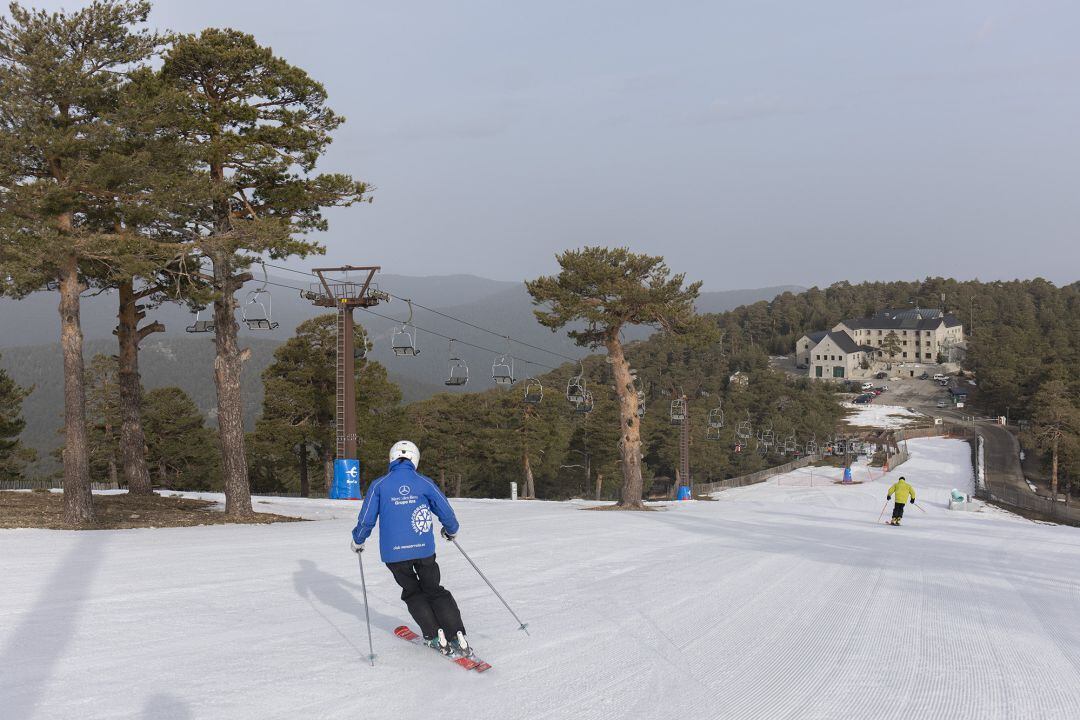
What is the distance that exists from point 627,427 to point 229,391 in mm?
14113

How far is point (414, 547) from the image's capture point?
6.18m

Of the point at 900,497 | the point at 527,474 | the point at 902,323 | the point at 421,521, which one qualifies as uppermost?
the point at 902,323

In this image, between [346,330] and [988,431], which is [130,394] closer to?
[346,330]

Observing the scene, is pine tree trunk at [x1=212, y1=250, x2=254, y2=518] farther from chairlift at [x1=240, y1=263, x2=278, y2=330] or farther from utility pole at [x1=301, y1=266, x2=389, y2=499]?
utility pole at [x1=301, y1=266, x2=389, y2=499]

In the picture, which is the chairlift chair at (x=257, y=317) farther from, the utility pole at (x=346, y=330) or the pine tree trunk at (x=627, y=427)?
the pine tree trunk at (x=627, y=427)

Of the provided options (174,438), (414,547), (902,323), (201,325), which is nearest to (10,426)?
(174,438)

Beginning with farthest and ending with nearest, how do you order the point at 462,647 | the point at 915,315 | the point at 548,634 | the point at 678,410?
1. the point at 915,315
2. the point at 678,410
3. the point at 548,634
4. the point at 462,647

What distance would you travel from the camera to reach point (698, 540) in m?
15.7

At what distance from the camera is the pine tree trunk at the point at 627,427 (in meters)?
27.2

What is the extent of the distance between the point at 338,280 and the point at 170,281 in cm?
524

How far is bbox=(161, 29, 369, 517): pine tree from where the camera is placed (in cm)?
1678

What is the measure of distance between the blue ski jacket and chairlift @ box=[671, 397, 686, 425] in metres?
33.0

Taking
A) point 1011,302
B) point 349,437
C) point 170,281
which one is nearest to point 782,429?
point 349,437

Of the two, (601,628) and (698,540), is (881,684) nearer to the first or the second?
(601,628)
